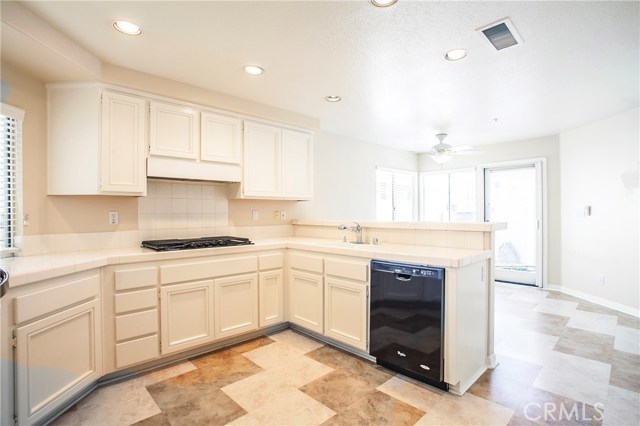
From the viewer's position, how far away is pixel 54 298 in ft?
6.26

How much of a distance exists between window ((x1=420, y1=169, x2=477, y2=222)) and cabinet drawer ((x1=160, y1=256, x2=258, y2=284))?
4691 millimetres

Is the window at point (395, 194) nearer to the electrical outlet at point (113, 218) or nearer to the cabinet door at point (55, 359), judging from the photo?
the electrical outlet at point (113, 218)

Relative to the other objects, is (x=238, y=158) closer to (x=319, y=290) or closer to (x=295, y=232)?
(x=295, y=232)

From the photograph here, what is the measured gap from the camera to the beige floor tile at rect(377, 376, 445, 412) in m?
2.12

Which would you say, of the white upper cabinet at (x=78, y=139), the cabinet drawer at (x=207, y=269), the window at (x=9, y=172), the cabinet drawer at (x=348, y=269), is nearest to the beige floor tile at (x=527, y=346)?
the cabinet drawer at (x=348, y=269)

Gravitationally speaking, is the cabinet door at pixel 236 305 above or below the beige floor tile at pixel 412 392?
above

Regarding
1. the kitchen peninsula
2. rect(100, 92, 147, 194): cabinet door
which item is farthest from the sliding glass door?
rect(100, 92, 147, 194): cabinet door

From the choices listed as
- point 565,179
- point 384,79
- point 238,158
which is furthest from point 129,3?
point 565,179

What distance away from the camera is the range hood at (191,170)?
9.38 feet

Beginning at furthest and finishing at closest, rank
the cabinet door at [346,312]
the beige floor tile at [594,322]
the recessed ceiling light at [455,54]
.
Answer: the beige floor tile at [594,322] < the cabinet door at [346,312] < the recessed ceiling light at [455,54]

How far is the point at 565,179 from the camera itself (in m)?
5.01

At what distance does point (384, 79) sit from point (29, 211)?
3078mm

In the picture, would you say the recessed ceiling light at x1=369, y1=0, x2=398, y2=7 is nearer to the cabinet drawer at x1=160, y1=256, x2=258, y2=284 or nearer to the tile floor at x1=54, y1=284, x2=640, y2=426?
the cabinet drawer at x1=160, y1=256, x2=258, y2=284

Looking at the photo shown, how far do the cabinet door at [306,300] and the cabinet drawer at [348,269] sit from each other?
0.58 ft
